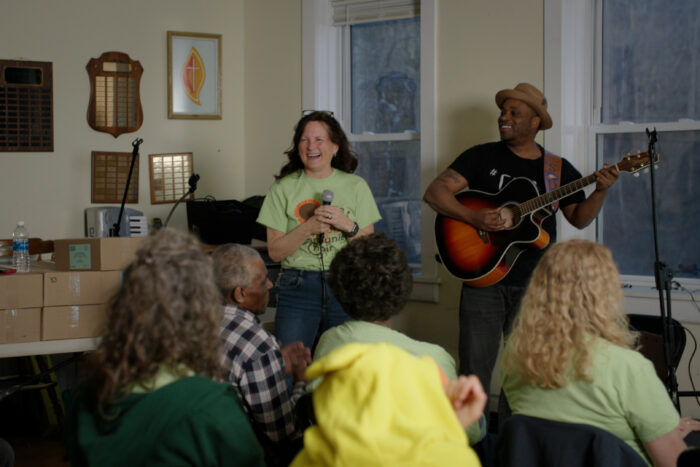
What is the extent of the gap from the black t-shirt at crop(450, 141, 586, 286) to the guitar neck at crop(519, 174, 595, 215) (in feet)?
0.19

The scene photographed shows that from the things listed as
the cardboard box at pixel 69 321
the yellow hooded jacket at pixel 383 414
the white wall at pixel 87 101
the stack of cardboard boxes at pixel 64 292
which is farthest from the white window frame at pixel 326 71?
the yellow hooded jacket at pixel 383 414

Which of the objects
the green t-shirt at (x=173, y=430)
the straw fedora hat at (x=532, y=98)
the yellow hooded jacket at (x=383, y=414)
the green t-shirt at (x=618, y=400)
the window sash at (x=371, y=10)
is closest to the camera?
the yellow hooded jacket at (x=383, y=414)

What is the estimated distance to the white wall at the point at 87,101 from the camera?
4203 millimetres

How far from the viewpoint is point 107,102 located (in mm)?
4363

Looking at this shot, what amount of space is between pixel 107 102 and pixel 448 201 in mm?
2437

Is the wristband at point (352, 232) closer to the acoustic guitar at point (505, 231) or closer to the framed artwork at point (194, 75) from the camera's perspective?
the acoustic guitar at point (505, 231)

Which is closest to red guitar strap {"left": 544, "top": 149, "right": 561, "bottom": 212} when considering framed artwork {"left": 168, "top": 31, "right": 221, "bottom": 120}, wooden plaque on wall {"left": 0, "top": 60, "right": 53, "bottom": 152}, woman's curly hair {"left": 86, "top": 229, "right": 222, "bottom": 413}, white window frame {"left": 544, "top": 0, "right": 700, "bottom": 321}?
white window frame {"left": 544, "top": 0, "right": 700, "bottom": 321}

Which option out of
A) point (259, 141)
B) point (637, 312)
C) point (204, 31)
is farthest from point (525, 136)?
point (204, 31)

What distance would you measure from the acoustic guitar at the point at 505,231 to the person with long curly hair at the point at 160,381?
1.88 meters

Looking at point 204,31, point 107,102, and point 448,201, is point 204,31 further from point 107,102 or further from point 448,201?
point 448,201

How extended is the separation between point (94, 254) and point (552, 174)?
6.31ft

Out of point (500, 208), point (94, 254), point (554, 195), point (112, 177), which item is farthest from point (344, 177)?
point (112, 177)

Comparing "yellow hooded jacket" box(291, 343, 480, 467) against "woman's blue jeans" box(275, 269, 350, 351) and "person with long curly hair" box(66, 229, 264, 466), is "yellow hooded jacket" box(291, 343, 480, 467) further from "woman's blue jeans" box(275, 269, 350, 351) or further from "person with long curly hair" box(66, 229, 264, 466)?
"woman's blue jeans" box(275, 269, 350, 351)

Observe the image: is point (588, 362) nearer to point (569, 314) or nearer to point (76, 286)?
point (569, 314)
